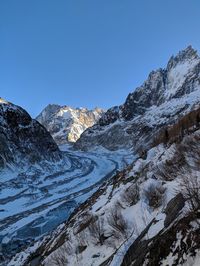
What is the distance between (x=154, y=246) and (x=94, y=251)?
12.3ft

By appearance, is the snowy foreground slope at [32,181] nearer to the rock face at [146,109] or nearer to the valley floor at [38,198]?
the valley floor at [38,198]

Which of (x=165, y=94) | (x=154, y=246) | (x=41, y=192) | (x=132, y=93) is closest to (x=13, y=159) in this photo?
(x=41, y=192)

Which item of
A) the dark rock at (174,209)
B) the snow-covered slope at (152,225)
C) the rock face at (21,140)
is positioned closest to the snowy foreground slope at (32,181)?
the rock face at (21,140)

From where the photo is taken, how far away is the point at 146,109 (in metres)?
177

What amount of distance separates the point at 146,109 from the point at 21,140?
108 metres

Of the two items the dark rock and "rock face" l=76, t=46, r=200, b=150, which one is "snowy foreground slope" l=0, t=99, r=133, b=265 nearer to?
the dark rock

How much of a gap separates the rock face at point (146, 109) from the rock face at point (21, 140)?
143 feet

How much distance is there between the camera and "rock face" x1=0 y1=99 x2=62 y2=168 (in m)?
70.8

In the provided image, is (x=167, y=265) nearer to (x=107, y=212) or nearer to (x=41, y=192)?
(x=107, y=212)

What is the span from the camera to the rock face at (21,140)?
70.8 meters

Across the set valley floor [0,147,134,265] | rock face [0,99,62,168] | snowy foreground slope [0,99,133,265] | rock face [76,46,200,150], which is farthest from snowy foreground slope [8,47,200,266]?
rock face [76,46,200,150]

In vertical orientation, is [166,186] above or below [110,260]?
above

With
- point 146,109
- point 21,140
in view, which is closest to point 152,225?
point 21,140

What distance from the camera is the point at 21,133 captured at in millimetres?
79625
